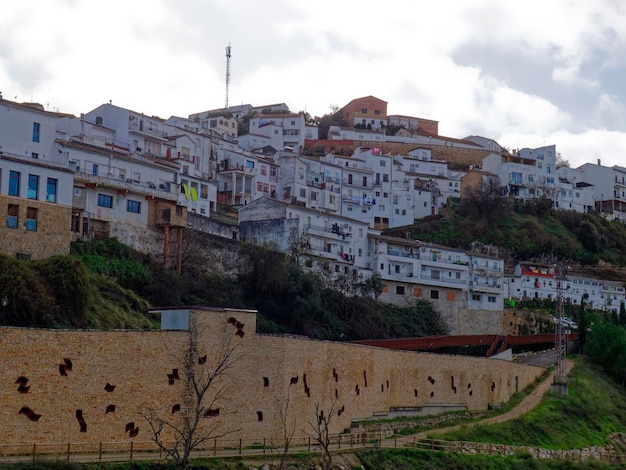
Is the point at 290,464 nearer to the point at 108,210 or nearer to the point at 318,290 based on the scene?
the point at 108,210

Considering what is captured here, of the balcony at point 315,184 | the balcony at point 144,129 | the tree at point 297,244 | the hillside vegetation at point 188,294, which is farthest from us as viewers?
the balcony at point 315,184

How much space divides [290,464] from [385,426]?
12.6 m

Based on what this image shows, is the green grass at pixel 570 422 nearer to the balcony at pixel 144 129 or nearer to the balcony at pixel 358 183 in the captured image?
the balcony at pixel 358 183

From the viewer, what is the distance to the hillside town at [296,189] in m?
55.5

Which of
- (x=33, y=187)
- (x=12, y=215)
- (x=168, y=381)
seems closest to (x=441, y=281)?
(x=33, y=187)

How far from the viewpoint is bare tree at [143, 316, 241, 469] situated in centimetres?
3503

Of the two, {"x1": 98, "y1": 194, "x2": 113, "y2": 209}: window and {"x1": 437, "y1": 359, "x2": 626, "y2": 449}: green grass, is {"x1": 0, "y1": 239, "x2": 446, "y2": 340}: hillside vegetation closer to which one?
{"x1": 98, "y1": 194, "x2": 113, "y2": 209}: window

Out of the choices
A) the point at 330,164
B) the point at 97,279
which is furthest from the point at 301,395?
the point at 330,164

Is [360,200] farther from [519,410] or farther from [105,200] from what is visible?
[105,200]

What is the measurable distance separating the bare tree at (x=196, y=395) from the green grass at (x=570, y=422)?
15773 mm

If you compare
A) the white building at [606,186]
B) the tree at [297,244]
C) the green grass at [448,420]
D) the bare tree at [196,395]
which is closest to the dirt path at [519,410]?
the green grass at [448,420]

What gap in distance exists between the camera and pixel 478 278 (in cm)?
8688

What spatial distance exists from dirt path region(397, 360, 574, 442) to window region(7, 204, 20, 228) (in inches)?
796

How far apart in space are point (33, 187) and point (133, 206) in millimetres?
9757
